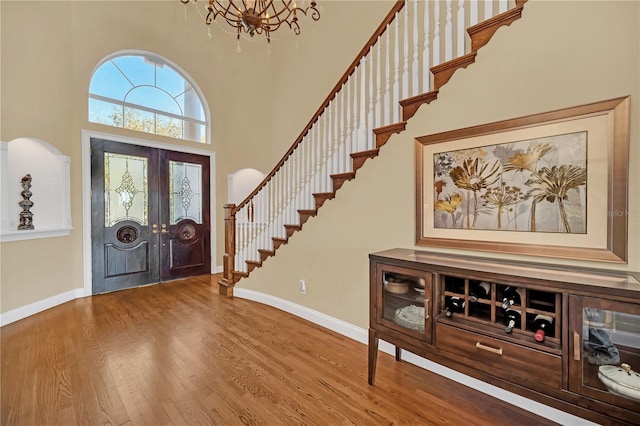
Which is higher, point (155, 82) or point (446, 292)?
point (155, 82)

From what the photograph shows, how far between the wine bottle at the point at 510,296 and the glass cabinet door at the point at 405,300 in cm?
39

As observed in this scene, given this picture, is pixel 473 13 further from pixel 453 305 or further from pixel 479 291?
pixel 453 305

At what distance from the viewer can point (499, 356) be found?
149cm

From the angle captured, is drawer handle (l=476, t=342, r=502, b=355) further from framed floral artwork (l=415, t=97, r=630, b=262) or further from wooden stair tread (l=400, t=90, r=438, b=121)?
wooden stair tread (l=400, t=90, r=438, b=121)

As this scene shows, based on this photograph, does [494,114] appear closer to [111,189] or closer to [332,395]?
[332,395]

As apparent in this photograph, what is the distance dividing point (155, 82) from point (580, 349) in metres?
5.97

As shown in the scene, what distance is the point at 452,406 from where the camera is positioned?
178cm

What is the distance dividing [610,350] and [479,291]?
0.57 m

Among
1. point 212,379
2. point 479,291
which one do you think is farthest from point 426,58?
point 212,379

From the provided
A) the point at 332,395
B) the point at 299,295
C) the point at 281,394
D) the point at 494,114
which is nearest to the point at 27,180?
the point at 299,295

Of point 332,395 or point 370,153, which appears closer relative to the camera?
point 332,395

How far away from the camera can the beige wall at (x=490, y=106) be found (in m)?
1.44

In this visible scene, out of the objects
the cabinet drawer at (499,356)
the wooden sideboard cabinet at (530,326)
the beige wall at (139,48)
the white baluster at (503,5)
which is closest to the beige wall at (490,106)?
the white baluster at (503,5)

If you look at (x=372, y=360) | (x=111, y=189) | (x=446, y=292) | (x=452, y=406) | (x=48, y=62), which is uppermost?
(x=48, y=62)
